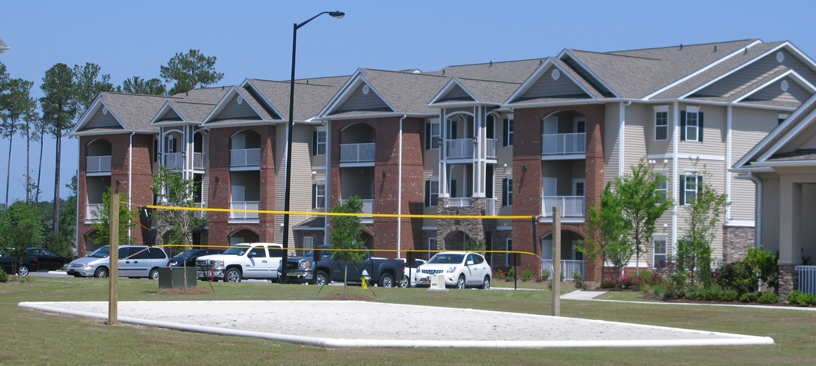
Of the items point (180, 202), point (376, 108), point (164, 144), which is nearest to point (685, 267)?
point (376, 108)

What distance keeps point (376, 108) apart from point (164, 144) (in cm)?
1699

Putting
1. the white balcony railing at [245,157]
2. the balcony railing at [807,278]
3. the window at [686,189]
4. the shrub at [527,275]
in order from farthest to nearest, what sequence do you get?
1. the white balcony railing at [245,157]
2. the shrub at [527,275]
3. the window at [686,189]
4. the balcony railing at [807,278]

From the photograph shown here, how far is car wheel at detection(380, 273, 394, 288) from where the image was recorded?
43844 mm

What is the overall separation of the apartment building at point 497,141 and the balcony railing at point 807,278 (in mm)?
13639

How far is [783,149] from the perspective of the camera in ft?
104

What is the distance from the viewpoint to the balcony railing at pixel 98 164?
2864 inches

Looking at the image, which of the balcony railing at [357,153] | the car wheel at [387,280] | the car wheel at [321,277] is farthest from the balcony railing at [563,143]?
the car wheel at [321,277]

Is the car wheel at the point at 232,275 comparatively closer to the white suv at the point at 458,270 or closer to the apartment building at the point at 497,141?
the apartment building at the point at 497,141

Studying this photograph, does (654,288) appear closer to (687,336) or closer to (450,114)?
(687,336)

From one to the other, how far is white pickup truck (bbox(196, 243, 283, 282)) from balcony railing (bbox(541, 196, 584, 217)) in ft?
43.3

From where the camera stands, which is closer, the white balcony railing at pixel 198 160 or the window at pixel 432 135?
the window at pixel 432 135

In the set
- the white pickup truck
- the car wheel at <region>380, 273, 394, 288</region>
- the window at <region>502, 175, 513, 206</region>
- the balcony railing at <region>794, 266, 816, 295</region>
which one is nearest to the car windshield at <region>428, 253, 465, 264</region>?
the car wheel at <region>380, 273, 394, 288</region>

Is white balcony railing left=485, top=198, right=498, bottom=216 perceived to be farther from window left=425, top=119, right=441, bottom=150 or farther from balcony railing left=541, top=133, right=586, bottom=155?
window left=425, top=119, right=441, bottom=150

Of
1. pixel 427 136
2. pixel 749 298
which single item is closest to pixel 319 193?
pixel 427 136
